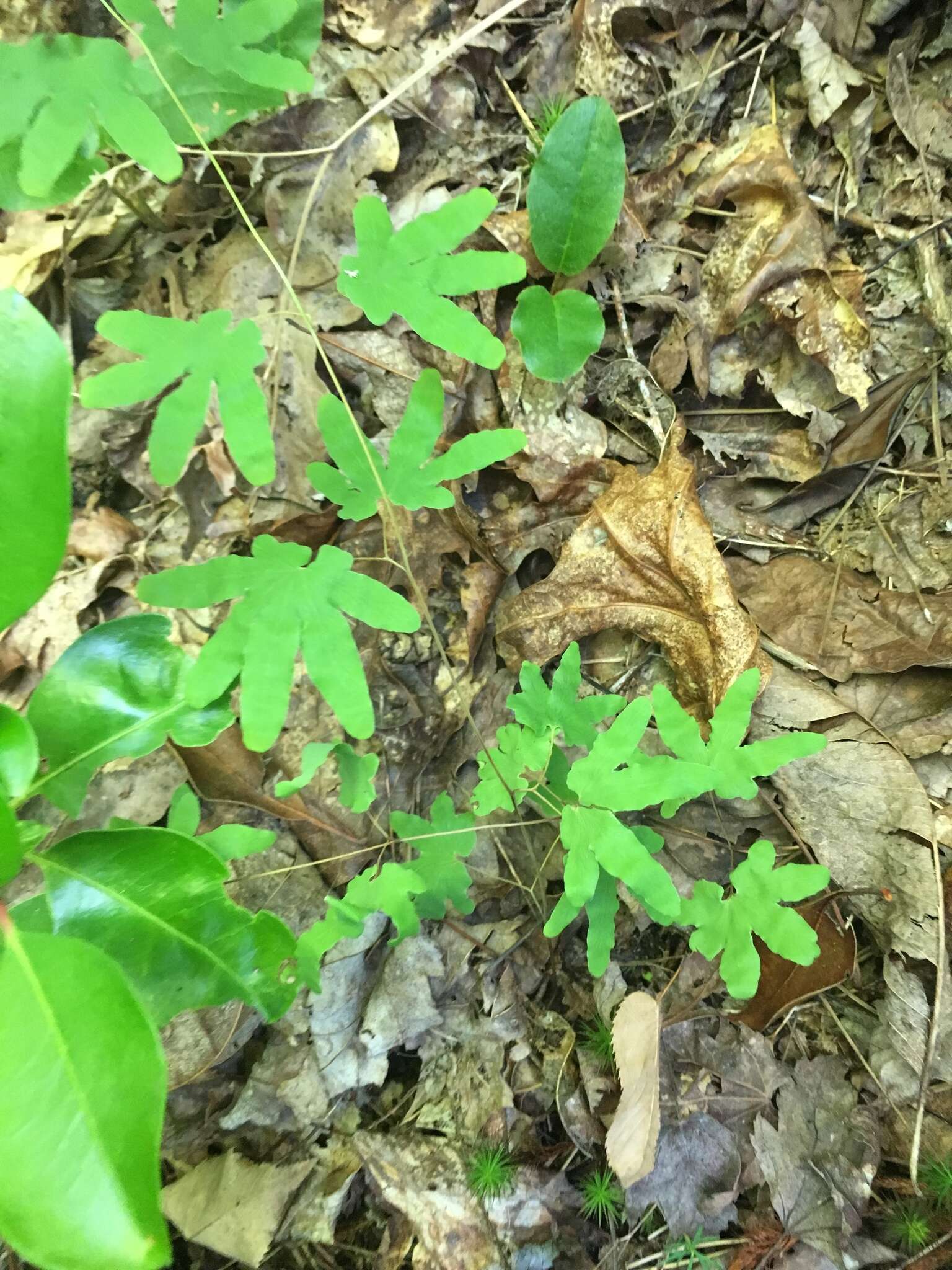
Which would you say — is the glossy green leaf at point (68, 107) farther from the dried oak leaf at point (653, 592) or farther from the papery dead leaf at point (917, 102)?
the papery dead leaf at point (917, 102)

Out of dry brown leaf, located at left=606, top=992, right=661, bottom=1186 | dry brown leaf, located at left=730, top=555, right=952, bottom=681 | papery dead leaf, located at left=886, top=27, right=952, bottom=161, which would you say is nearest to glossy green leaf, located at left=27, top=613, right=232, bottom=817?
dry brown leaf, located at left=606, top=992, right=661, bottom=1186

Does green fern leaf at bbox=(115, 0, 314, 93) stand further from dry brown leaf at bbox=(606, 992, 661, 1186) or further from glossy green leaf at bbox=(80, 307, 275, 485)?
dry brown leaf at bbox=(606, 992, 661, 1186)

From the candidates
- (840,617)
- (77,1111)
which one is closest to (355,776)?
(77,1111)

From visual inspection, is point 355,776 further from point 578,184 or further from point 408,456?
point 578,184

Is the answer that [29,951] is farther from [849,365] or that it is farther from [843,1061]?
A: [849,365]

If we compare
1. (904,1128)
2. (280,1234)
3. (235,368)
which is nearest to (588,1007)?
(904,1128)

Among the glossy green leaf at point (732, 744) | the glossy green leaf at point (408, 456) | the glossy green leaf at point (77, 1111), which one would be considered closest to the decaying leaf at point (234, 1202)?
the glossy green leaf at point (77, 1111)
